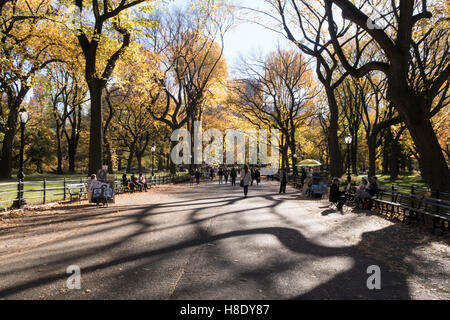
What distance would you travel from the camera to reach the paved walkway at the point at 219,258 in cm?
434

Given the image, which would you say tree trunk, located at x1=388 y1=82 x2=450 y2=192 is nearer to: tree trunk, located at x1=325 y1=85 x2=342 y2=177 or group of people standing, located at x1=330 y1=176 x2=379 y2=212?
group of people standing, located at x1=330 y1=176 x2=379 y2=212

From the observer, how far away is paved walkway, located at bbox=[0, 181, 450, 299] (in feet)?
14.3

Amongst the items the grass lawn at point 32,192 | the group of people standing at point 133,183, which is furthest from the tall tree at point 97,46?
the group of people standing at point 133,183

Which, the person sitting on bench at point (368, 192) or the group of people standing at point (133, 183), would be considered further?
the group of people standing at point (133, 183)

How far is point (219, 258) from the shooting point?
580 centimetres

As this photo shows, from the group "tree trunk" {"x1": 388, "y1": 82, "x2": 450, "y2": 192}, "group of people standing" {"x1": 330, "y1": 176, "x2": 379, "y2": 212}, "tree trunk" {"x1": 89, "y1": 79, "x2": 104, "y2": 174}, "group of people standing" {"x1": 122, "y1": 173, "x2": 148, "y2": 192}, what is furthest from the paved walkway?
"group of people standing" {"x1": 122, "y1": 173, "x2": 148, "y2": 192}

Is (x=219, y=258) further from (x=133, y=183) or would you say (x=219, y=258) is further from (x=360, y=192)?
(x=133, y=183)

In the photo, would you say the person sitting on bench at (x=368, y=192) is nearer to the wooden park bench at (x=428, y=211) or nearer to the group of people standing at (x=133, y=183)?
the wooden park bench at (x=428, y=211)

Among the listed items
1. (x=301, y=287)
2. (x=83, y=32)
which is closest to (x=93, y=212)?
(x=83, y=32)

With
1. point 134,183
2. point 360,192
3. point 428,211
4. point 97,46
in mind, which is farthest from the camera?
point 134,183

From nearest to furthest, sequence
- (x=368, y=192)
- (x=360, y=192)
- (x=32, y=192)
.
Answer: (x=368, y=192) → (x=360, y=192) → (x=32, y=192)

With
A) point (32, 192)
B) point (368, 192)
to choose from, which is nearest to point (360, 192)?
point (368, 192)

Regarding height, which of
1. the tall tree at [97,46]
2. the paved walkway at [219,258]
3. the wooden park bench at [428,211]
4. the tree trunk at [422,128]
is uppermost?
the tall tree at [97,46]

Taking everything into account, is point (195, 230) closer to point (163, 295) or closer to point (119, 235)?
point (119, 235)
